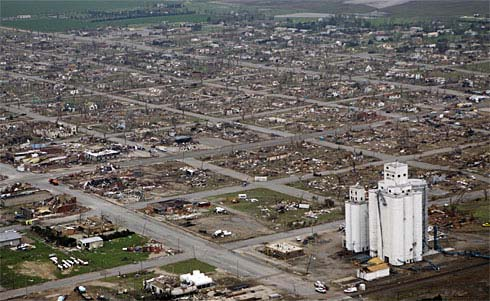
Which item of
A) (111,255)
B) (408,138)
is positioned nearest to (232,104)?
(408,138)

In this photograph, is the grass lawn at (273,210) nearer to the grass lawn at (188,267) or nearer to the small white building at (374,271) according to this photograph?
the grass lawn at (188,267)

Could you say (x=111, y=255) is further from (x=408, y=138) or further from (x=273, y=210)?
(x=408, y=138)

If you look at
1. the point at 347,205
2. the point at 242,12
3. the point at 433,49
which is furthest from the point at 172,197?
the point at 242,12

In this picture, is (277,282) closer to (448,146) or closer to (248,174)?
(248,174)

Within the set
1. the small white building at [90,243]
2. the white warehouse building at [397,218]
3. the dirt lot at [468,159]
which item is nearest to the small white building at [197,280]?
the small white building at [90,243]

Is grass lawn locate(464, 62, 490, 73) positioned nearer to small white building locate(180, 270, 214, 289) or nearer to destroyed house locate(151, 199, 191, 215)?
destroyed house locate(151, 199, 191, 215)

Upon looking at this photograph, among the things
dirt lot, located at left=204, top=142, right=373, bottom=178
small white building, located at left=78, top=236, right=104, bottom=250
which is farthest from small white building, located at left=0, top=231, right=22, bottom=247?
dirt lot, located at left=204, top=142, right=373, bottom=178
